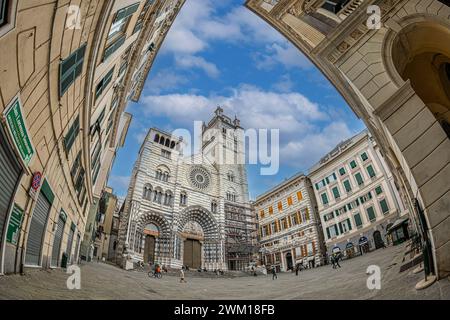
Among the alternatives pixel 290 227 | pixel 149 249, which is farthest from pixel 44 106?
pixel 290 227

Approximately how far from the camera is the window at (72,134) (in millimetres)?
7230

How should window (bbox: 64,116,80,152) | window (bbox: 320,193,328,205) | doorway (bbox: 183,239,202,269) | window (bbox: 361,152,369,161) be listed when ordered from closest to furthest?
window (bbox: 64,116,80,152) < window (bbox: 361,152,369,161) < window (bbox: 320,193,328,205) < doorway (bbox: 183,239,202,269)

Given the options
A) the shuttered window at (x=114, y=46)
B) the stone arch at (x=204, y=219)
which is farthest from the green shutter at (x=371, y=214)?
the shuttered window at (x=114, y=46)

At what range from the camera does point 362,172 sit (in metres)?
27.5

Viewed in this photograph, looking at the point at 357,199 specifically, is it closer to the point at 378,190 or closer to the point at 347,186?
the point at 347,186

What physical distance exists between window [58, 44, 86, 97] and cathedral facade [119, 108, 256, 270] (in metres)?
23.8

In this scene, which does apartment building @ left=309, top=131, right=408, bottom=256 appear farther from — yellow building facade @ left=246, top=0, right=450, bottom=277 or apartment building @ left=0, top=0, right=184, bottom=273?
apartment building @ left=0, top=0, right=184, bottom=273

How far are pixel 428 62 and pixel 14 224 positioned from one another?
12.0 metres

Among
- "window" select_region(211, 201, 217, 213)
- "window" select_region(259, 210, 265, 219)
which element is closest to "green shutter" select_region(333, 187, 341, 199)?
"window" select_region(259, 210, 265, 219)

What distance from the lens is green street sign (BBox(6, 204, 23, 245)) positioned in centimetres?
465

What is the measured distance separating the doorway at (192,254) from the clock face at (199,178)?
31.9 feet

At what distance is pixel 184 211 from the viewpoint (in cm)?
3522

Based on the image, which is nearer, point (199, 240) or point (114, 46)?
point (114, 46)
